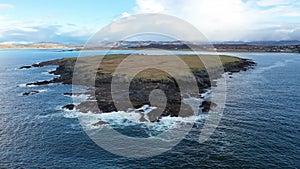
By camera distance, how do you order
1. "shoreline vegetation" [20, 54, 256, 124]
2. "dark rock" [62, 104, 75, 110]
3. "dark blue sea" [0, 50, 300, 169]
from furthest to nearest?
1. "dark rock" [62, 104, 75, 110]
2. "shoreline vegetation" [20, 54, 256, 124]
3. "dark blue sea" [0, 50, 300, 169]

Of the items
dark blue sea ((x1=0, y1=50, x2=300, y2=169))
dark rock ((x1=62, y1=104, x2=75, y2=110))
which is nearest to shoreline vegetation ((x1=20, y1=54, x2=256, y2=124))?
dark rock ((x1=62, y1=104, x2=75, y2=110))

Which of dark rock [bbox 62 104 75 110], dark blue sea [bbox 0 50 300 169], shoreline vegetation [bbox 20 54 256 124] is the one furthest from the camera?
dark rock [bbox 62 104 75 110]

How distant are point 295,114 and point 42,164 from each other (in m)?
52.1

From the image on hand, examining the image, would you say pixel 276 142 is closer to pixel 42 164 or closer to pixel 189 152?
pixel 189 152

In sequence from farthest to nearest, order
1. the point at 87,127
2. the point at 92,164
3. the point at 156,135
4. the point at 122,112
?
the point at 122,112, the point at 87,127, the point at 156,135, the point at 92,164

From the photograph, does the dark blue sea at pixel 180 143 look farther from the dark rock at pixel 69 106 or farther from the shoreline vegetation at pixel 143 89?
the shoreline vegetation at pixel 143 89

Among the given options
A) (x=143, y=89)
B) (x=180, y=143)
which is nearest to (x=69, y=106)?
(x=143, y=89)

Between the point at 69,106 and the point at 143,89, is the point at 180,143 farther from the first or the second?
the point at 143,89

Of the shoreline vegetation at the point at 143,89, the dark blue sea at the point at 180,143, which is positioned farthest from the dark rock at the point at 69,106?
the dark blue sea at the point at 180,143

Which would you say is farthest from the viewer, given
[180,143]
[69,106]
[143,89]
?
[143,89]

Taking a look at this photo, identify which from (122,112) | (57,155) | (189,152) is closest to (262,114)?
(189,152)

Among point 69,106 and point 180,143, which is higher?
point 69,106

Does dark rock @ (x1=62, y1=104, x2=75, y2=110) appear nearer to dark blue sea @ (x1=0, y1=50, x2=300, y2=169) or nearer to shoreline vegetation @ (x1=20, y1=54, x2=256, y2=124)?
shoreline vegetation @ (x1=20, y1=54, x2=256, y2=124)

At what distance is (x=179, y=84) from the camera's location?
8344 centimetres
